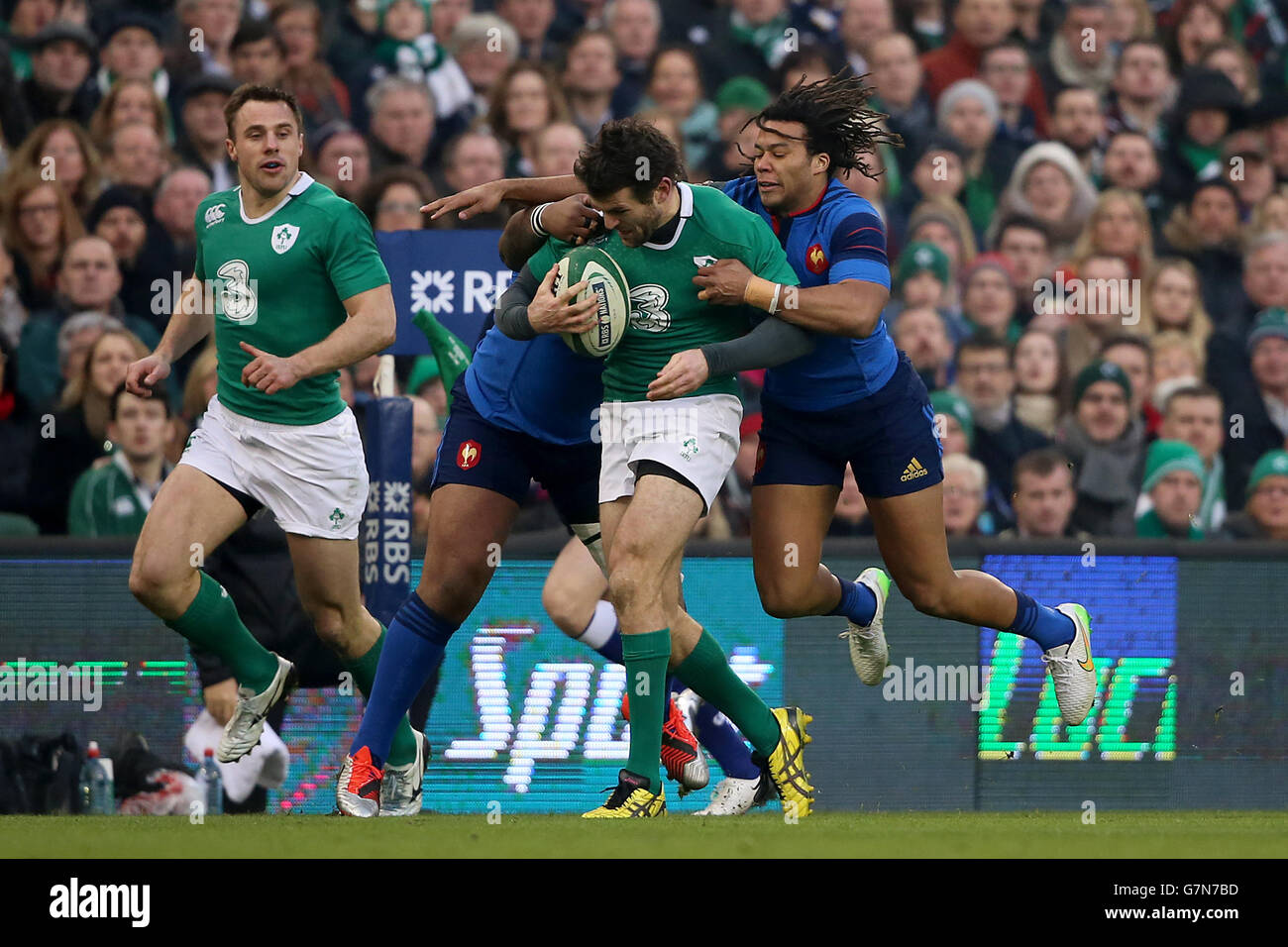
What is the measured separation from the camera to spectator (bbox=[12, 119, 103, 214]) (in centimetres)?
1016

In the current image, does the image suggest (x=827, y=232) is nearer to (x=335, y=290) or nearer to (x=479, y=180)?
(x=335, y=290)

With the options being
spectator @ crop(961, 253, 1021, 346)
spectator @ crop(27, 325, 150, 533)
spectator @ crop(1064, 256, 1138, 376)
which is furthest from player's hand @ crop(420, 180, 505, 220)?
spectator @ crop(1064, 256, 1138, 376)

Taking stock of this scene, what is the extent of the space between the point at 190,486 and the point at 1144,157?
7191 millimetres

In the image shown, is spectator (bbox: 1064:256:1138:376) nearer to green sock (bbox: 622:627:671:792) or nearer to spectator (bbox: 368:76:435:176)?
spectator (bbox: 368:76:435:176)

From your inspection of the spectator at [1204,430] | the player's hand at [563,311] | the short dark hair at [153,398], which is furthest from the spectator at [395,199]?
the spectator at [1204,430]

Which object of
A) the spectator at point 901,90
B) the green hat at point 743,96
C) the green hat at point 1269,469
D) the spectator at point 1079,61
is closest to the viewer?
the green hat at point 1269,469

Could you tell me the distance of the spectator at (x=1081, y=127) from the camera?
39.0 feet

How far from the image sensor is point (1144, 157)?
11812 mm

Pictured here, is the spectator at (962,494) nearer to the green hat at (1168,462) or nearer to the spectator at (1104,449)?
the spectator at (1104,449)

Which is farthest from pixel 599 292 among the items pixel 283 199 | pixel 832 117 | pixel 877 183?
pixel 877 183

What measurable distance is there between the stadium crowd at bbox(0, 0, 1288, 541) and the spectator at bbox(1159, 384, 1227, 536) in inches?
0.7

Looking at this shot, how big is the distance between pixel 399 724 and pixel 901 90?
6.14 meters

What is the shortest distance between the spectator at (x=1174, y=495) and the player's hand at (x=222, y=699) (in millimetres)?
4904

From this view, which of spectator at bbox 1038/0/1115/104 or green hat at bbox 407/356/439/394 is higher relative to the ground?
spectator at bbox 1038/0/1115/104
